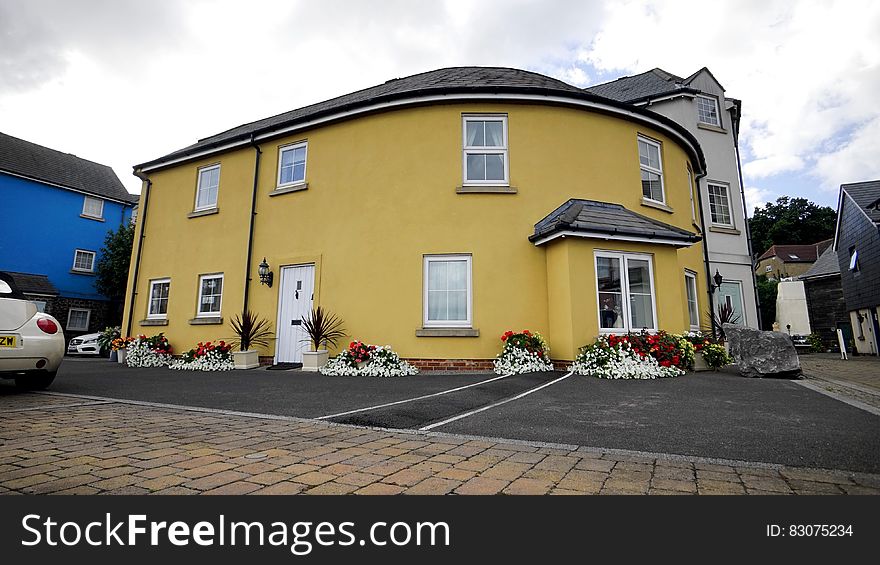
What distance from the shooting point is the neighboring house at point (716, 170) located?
41.4 ft

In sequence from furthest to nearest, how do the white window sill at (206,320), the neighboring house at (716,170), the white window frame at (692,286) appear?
the neighboring house at (716,170), the white window frame at (692,286), the white window sill at (206,320)

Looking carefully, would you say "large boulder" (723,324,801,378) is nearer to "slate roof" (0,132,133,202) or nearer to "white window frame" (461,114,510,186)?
"white window frame" (461,114,510,186)

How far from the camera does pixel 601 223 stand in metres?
7.98

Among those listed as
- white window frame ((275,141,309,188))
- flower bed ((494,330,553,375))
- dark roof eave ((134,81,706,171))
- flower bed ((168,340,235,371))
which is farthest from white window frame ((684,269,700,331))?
flower bed ((168,340,235,371))

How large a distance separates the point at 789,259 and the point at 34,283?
216 ft

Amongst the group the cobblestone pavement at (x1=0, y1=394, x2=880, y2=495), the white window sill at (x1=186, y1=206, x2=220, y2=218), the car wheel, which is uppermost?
the white window sill at (x1=186, y1=206, x2=220, y2=218)

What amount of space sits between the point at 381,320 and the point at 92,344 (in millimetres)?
14891

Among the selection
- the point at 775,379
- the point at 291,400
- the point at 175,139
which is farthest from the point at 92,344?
the point at 775,379

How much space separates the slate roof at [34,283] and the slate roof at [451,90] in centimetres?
1172

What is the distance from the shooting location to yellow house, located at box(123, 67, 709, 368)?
829 cm

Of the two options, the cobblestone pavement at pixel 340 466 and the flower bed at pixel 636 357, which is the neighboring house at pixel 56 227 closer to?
the cobblestone pavement at pixel 340 466

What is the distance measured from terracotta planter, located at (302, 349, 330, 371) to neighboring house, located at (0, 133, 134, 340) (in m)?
19.1

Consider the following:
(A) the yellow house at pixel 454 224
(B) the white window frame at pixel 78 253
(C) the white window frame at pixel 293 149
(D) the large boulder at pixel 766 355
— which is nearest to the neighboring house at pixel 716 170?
(A) the yellow house at pixel 454 224

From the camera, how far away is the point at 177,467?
7.88 feet
